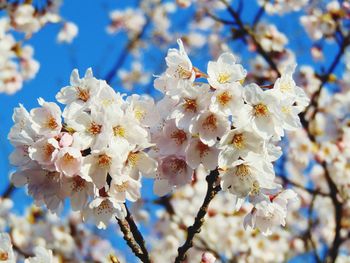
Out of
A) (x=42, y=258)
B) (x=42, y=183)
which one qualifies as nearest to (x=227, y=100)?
(x=42, y=183)

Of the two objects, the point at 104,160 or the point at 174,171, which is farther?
the point at 174,171

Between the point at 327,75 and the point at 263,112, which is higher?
the point at 263,112

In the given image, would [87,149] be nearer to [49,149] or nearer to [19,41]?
[49,149]

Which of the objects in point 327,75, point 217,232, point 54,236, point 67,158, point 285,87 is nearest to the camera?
point 67,158

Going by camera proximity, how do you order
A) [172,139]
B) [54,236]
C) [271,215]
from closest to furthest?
[172,139] < [271,215] < [54,236]

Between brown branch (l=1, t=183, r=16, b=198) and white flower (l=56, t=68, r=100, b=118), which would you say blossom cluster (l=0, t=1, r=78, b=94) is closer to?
brown branch (l=1, t=183, r=16, b=198)

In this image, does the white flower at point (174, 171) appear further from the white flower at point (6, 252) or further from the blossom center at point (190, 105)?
the white flower at point (6, 252)

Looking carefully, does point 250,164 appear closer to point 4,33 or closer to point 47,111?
point 47,111
